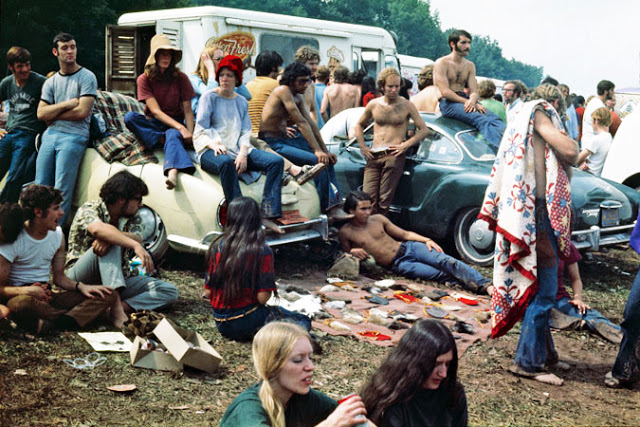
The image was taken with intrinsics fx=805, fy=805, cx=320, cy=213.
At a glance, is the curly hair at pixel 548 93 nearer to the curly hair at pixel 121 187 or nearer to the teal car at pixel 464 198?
the teal car at pixel 464 198

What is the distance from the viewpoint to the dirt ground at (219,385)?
4.61 m

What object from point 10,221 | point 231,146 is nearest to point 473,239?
point 231,146

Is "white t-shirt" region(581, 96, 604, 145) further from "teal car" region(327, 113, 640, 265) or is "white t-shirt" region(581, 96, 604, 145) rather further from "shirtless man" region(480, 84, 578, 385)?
"shirtless man" region(480, 84, 578, 385)

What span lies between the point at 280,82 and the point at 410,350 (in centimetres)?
596

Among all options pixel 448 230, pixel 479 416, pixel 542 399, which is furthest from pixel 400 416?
pixel 448 230

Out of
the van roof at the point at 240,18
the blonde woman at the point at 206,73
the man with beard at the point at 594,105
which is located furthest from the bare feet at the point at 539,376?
the van roof at the point at 240,18

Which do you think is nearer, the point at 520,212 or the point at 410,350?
the point at 410,350

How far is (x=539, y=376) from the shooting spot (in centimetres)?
566

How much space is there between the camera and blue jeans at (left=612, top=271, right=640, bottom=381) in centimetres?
548

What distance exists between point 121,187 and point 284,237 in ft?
7.61

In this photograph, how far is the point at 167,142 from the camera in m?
8.00

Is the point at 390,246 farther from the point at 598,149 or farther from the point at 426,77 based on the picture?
the point at 598,149

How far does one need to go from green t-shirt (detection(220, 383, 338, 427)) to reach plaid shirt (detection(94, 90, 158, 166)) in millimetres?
5282

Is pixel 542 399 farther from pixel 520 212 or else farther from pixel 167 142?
pixel 167 142
